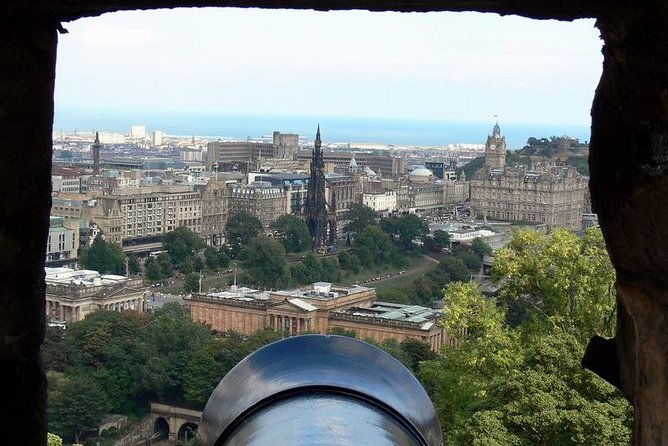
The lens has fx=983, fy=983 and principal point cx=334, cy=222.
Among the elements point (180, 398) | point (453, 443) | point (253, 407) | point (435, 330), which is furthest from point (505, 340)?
point (435, 330)

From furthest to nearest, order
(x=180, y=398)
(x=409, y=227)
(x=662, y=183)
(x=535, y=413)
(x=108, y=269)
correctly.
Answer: (x=409, y=227) < (x=108, y=269) < (x=180, y=398) < (x=535, y=413) < (x=662, y=183)

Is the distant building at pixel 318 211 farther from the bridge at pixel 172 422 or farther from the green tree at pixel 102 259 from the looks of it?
the bridge at pixel 172 422

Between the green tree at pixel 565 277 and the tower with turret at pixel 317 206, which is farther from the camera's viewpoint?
the tower with turret at pixel 317 206

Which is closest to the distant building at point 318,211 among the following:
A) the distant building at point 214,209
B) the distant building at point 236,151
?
the distant building at point 214,209

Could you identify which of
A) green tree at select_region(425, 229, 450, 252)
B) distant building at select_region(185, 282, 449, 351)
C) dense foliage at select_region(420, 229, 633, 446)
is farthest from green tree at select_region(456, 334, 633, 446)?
green tree at select_region(425, 229, 450, 252)

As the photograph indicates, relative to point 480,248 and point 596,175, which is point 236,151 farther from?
point 596,175

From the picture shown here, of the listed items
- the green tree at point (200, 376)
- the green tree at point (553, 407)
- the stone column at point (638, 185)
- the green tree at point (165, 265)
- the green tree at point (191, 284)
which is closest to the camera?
the stone column at point (638, 185)

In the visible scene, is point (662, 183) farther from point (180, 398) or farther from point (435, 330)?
point (435, 330)
